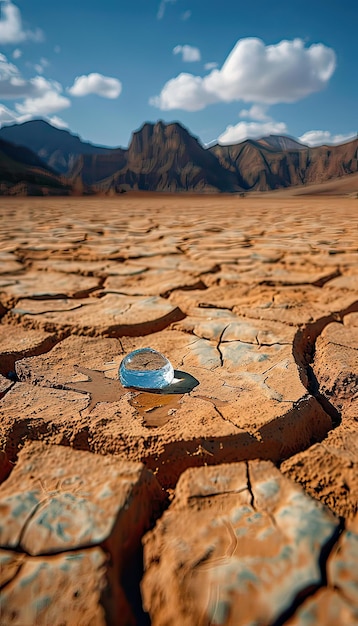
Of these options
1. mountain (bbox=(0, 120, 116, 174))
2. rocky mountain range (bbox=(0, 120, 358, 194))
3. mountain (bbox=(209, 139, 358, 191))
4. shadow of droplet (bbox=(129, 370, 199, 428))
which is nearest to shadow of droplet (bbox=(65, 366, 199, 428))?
shadow of droplet (bbox=(129, 370, 199, 428))

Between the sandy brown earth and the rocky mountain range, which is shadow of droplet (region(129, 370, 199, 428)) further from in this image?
the rocky mountain range

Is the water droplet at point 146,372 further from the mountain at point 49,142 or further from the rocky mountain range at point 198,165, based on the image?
the mountain at point 49,142

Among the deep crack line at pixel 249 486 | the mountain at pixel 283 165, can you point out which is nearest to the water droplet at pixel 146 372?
the deep crack line at pixel 249 486

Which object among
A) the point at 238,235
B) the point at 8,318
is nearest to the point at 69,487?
the point at 8,318

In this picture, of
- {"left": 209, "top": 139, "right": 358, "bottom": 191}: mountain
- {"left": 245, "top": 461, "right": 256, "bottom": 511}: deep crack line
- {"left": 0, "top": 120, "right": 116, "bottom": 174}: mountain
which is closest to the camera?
{"left": 245, "top": 461, "right": 256, "bottom": 511}: deep crack line

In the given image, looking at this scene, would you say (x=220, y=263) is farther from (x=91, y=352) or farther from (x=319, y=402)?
(x=319, y=402)

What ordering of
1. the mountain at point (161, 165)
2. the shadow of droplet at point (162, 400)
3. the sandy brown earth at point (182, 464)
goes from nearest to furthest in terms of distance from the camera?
the sandy brown earth at point (182, 464) < the shadow of droplet at point (162, 400) < the mountain at point (161, 165)
